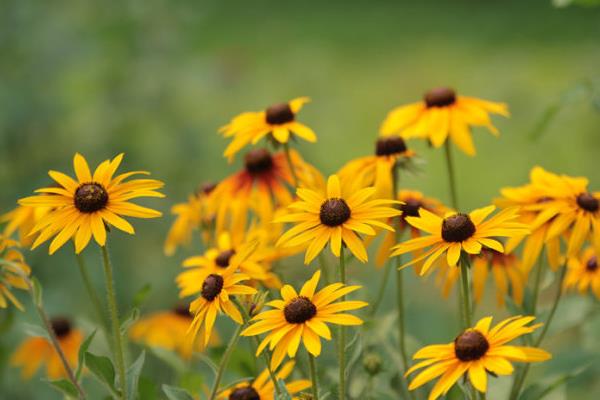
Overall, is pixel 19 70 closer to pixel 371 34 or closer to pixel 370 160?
pixel 370 160

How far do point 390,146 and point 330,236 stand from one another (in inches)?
15.7

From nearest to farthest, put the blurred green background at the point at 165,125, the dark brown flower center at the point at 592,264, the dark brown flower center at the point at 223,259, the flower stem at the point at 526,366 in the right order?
the flower stem at the point at 526,366
the dark brown flower center at the point at 223,259
the dark brown flower center at the point at 592,264
the blurred green background at the point at 165,125

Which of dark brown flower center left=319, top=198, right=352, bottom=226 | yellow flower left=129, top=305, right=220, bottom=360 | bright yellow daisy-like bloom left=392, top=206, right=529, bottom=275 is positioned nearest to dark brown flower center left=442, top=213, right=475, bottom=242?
bright yellow daisy-like bloom left=392, top=206, right=529, bottom=275

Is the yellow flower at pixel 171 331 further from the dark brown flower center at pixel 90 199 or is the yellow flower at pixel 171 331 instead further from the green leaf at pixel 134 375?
the dark brown flower center at pixel 90 199

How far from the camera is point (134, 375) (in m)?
1.30

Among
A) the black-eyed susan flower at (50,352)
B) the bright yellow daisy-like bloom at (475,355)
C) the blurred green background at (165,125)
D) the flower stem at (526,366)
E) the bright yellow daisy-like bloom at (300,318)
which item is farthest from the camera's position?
the blurred green background at (165,125)

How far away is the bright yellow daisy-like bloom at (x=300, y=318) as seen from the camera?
3.70ft

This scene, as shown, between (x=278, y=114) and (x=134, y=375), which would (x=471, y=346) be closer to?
(x=134, y=375)

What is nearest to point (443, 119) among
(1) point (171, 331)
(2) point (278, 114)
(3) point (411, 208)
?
(3) point (411, 208)

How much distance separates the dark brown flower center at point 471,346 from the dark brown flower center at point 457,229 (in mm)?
154

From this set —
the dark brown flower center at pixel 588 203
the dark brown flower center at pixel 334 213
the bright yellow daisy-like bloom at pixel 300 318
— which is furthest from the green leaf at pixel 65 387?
the dark brown flower center at pixel 588 203

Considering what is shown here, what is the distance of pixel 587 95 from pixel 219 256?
73 centimetres

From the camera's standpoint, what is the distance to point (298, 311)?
1.15 meters

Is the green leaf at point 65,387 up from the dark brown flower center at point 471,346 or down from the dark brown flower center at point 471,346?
down
